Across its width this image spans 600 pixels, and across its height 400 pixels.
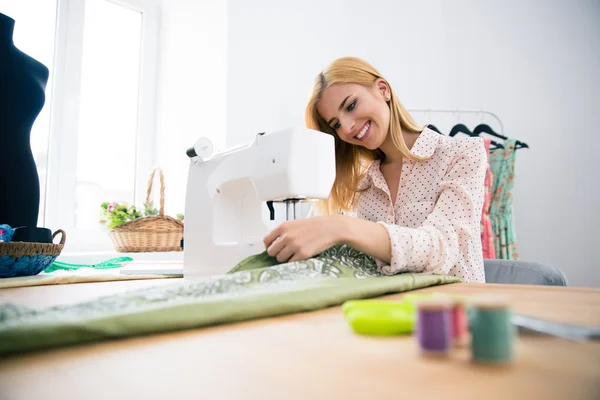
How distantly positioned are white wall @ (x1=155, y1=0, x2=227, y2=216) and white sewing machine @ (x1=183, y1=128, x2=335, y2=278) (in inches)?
45.6

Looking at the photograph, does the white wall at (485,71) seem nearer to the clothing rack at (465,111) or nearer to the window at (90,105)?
the clothing rack at (465,111)

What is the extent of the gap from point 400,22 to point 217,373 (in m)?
2.51

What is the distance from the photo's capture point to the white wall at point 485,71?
7.09 feet

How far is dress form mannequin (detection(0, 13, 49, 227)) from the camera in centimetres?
123

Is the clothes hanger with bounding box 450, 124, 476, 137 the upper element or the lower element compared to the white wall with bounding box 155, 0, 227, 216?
lower

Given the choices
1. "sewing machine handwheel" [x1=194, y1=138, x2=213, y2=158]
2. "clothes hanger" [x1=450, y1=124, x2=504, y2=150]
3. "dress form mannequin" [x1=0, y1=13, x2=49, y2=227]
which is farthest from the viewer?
"clothes hanger" [x1=450, y1=124, x2=504, y2=150]

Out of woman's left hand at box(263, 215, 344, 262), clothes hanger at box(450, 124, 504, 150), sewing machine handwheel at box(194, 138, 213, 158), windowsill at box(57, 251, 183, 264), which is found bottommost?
windowsill at box(57, 251, 183, 264)

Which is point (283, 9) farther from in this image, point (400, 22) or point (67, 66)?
point (67, 66)

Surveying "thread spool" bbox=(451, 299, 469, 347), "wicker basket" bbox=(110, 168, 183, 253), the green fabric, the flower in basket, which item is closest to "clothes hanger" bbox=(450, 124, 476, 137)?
"wicker basket" bbox=(110, 168, 183, 253)

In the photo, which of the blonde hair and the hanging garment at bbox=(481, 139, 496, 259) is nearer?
the blonde hair

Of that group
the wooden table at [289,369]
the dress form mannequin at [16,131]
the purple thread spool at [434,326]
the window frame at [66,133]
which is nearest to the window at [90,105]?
the window frame at [66,133]

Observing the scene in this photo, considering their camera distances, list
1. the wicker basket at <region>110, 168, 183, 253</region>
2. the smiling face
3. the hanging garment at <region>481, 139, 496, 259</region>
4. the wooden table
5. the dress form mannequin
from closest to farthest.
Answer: the wooden table → the smiling face → the dress form mannequin → the wicker basket at <region>110, 168, 183, 253</region> → the hanging garment at <region>481, 139, 496, 259</region>

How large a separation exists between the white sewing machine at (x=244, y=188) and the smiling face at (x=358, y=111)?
0.34 metres

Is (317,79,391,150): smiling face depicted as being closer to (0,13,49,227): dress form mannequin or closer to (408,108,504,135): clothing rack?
(0,13,49,227): dress form mannequin
